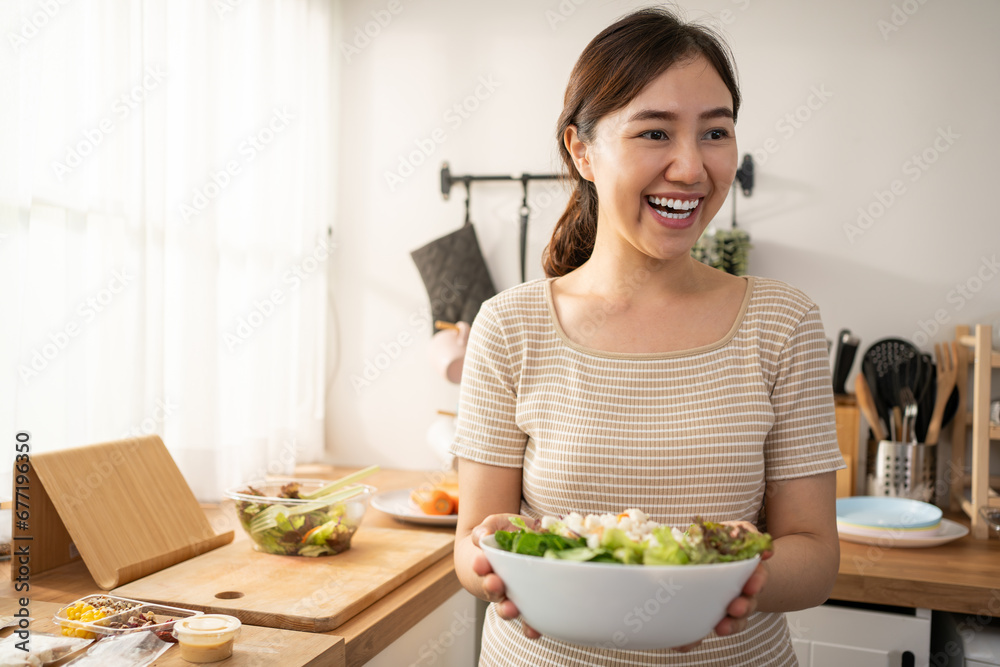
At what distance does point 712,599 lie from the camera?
24.5 inches

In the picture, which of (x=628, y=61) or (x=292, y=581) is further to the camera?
(x=292, y=581)

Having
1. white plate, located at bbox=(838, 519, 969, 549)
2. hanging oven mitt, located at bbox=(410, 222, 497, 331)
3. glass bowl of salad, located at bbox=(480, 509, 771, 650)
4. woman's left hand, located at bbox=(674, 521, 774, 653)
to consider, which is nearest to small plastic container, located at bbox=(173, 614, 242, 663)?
glass bowl of salad, located at bbox=(480, 509, 771, 650)

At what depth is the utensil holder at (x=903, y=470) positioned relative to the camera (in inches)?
67.7

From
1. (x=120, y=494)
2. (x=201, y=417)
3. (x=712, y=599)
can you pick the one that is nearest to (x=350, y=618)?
(x=120, y=494)

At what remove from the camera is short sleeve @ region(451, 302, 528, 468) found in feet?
2.88

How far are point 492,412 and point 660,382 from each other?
7.3 inches

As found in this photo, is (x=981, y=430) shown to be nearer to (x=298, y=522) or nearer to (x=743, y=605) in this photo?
(x=743, y=605)

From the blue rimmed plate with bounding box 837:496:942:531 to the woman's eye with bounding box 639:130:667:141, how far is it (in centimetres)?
99

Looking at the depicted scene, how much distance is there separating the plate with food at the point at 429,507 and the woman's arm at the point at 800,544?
2.54 feet

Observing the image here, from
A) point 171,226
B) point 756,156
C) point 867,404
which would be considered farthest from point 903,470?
point 171,226

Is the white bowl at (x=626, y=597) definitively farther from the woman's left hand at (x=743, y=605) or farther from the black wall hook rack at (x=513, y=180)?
the black wall hook rack at (x=513, y=180)

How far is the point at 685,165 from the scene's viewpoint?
79 centimetres

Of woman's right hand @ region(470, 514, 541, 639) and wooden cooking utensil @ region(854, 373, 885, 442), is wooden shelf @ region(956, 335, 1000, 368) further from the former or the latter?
woman's right hand @ region(470, 514, 541, 639)

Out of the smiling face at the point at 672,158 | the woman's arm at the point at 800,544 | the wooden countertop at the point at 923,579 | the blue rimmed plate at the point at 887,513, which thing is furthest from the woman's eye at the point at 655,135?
the blue rimmed plate at the point at 887,513
